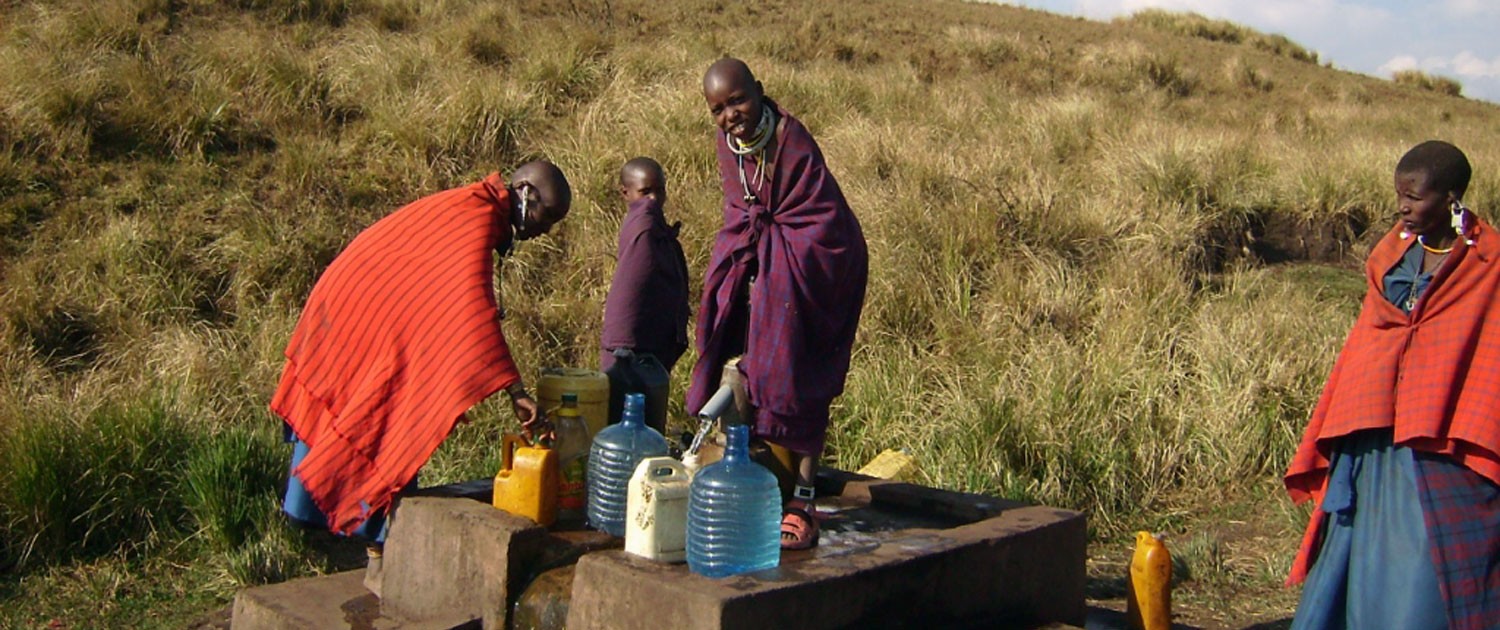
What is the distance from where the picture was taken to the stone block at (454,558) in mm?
3912

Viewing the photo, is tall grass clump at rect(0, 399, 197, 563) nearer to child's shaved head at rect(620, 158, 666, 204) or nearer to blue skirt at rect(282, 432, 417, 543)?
blue skirt at rect(282, 432, 417, 543)

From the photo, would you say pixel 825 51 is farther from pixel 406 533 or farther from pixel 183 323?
pixel 406 533

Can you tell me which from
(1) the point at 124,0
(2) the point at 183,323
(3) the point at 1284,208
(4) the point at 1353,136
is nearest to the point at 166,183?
(2) the point at 183,323

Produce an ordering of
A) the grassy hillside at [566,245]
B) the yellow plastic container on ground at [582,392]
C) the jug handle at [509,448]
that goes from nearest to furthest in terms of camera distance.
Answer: the jug handle at [509,448], the yellow plastic container on ground at [582,392], the grassy hillside at [566,245]

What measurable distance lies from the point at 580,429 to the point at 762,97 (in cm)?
119

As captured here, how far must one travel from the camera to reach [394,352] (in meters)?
4.12

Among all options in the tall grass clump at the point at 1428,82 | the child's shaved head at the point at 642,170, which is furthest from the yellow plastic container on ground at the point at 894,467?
the tall grass clump at the point at 1428,82

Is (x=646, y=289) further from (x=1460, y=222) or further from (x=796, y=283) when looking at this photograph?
(x=1460, y=222)

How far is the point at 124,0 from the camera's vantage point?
1178 cm

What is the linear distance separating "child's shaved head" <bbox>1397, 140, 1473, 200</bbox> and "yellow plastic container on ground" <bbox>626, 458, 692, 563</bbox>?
2342 mm

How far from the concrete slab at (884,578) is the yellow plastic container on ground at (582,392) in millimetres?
826

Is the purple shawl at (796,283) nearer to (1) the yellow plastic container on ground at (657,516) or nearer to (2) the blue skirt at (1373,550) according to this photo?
(1) the yellow plastic container on ground at (657,516)

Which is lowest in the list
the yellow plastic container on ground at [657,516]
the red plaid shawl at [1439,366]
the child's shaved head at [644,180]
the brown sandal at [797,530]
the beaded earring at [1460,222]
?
the brown sandal at [797,530]

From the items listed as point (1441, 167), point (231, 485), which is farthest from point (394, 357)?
point (1441, 167)
